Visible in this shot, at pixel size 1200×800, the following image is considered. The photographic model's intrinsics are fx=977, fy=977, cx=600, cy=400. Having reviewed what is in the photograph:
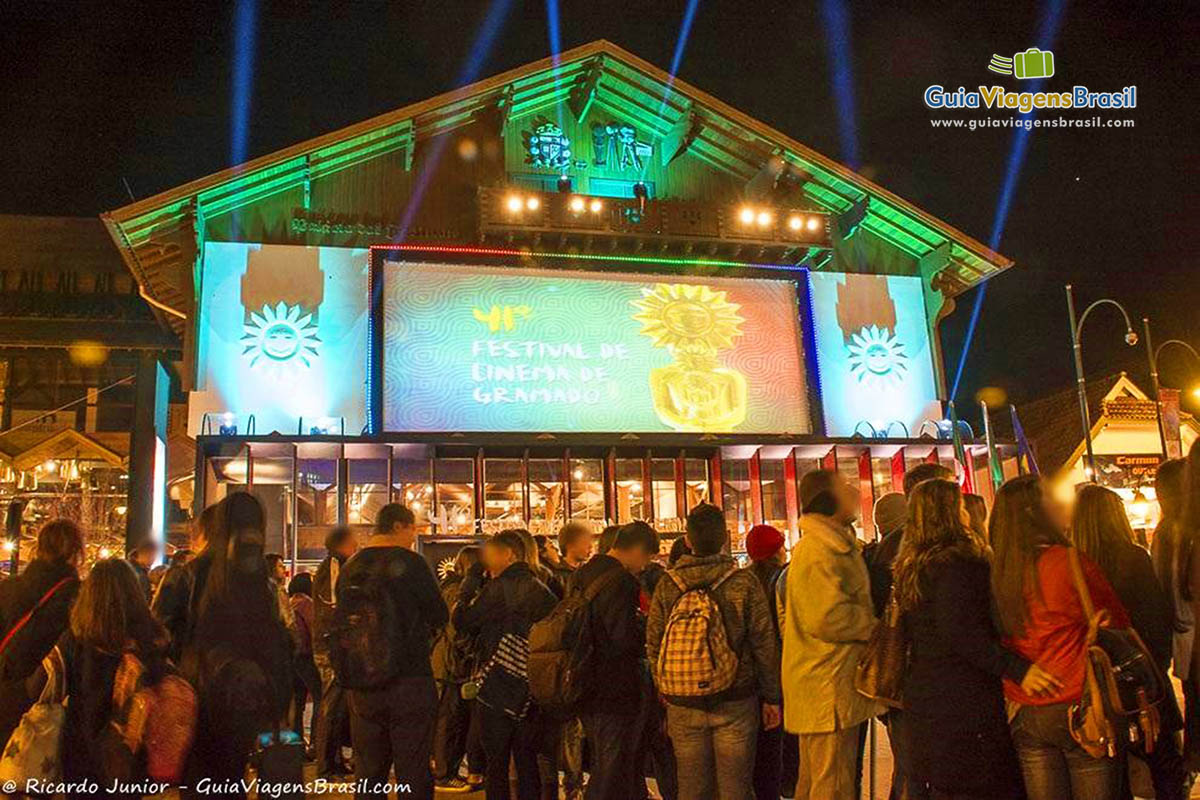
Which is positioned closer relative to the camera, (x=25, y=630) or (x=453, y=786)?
(x=25, y=630)

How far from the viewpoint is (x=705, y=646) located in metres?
4.94

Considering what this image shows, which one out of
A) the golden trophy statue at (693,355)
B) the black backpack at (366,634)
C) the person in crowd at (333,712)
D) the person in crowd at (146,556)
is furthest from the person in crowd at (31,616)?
the golden trophy statue at (693,355)

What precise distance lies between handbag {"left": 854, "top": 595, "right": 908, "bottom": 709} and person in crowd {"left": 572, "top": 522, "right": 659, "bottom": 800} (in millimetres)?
1509

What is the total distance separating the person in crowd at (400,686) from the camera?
18.0ft

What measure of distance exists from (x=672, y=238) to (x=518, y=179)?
3585 mm

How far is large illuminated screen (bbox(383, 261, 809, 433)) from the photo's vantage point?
19188 millimetres

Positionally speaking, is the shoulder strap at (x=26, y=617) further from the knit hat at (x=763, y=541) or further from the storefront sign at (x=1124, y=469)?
the storefront sign at (x=1124, y=469)

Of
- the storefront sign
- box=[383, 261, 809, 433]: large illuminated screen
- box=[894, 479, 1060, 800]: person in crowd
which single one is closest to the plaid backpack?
box=[894, 479, 1060, 800]: person in crowd

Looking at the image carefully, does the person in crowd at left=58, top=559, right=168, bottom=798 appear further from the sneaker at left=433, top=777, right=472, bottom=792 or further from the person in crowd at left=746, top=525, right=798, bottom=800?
the sneaker at left=433, top=777, right=472, bottom=792

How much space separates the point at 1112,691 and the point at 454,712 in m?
4.87

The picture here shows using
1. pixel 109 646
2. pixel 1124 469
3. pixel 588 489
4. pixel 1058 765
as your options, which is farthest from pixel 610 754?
pixel 1124 469

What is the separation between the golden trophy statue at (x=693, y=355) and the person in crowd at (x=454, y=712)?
1278cm

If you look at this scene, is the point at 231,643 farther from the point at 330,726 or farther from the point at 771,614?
the point at 330,726

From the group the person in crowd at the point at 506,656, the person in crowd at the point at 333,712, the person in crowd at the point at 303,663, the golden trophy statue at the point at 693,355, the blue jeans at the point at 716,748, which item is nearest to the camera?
the blue jeans at the point at 716,748
